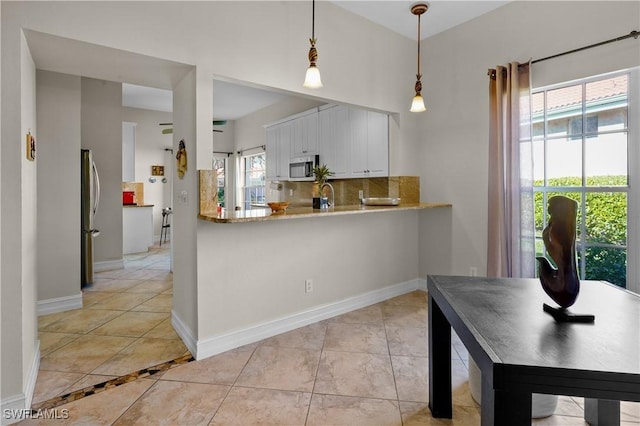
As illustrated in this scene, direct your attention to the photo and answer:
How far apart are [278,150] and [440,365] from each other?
4723 millimetres

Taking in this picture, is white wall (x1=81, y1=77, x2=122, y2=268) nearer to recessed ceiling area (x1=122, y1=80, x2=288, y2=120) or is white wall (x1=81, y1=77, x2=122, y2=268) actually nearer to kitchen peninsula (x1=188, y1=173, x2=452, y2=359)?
recessed ceiling area (x1=122, y1=80, x2=288, y2=120)

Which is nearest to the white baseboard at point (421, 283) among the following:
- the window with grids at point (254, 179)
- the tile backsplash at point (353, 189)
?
the tile backsplash at point (353, 189)

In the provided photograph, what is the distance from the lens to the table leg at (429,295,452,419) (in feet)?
5.83

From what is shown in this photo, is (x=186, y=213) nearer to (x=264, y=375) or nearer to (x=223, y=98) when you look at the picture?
(x=264, y=375)

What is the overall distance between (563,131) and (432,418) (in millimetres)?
2651

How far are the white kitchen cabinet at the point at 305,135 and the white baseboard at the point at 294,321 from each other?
7.46 feet

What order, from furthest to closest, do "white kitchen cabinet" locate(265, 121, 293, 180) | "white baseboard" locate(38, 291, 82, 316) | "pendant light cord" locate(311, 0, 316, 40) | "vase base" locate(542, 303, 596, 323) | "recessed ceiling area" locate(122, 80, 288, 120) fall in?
"white kitchen cabinet" locate(265, 121, 293, 180)
"recessed ceiling area" locate(122, 80, 288, 120)
"white baseboard" locate(38, 291, 82, 316)
"pendant light cord" locate(311, 0, 316, 40)
"vase base" locate(542, 303, 596, 323)

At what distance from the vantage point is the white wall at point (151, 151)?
23.3 ft

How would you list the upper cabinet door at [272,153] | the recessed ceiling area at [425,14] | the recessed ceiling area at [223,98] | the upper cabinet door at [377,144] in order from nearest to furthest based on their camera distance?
the recessed ceiling area at [425,14] < the upper cabinet door at [377,144] < the recessed ceiling area at [223,98] < the upper cabinet door at [272,153]

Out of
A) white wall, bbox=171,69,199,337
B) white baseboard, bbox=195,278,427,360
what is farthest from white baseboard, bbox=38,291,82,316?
white baseboard, bbox=195,278,427,360

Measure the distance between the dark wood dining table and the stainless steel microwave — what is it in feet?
11.3

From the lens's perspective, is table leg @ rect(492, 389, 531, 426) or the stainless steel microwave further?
the stainless steel microwave

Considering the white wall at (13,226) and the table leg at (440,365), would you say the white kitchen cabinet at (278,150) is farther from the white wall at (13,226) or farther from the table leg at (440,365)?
the table leg at (440,365)

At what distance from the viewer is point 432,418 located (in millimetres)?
1794
